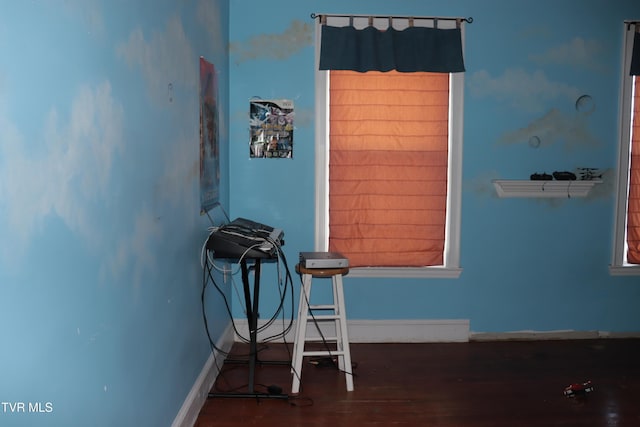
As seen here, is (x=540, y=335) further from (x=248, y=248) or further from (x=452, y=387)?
(x=248, y=248)

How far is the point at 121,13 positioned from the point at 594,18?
11.9ft

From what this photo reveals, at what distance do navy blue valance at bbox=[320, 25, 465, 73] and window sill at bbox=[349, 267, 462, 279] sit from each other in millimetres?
1421

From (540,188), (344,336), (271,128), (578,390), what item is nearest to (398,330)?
(344,336)

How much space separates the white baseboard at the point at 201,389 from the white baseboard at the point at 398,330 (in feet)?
1.49

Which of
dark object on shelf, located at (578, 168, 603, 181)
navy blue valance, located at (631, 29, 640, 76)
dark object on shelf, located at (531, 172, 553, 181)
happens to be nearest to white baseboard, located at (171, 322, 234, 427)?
dark object on shelf, located at (531, 172, 553, 181)

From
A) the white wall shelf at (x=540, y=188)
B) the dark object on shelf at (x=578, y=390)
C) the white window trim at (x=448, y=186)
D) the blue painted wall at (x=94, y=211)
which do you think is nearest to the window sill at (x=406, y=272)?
the white window trim at (x=448, y=186)

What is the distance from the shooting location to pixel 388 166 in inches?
164

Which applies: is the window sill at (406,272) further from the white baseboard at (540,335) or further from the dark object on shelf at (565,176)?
the dark object on shelf at (565,176)

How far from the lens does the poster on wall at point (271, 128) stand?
13.5 ft

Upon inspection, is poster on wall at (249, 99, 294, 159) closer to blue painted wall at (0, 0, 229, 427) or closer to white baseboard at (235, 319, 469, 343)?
white baseboard at (235, 319, 469, 343)

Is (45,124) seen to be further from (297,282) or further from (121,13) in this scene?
(297,282)

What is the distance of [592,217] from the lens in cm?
428

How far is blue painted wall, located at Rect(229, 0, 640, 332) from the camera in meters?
4.11

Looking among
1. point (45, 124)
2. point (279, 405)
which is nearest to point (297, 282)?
point (279, 405)
